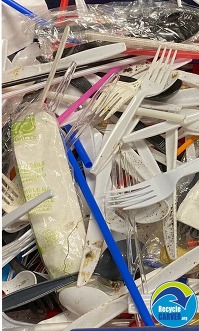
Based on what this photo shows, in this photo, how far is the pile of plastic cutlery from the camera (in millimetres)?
852

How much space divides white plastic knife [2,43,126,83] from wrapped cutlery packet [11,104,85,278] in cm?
7

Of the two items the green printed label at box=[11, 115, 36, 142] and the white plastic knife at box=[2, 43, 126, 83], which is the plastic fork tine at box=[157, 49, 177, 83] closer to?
the white plastic knife at box=[2, 43, 126, 83]

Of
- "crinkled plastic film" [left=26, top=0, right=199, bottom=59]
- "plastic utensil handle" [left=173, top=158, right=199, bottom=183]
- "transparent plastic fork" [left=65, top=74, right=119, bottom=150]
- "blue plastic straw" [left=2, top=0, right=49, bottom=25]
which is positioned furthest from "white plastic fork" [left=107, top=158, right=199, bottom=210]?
"blue plastic straw" [left=2, top=0, right=49, bottom=25]

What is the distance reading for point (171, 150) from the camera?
0.91 m

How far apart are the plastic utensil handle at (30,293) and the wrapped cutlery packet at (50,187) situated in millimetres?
20

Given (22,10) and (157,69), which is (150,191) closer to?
(157,69)

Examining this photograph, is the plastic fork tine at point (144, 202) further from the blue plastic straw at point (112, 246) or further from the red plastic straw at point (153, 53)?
the red plastic straw at point (153, 53)

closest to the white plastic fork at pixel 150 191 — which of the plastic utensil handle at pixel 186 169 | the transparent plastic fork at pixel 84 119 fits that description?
the plastic utensil handle at pixel 186 169

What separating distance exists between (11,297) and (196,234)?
30 centimetres

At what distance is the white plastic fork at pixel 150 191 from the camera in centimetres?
87

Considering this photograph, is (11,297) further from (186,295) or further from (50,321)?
(186,295)

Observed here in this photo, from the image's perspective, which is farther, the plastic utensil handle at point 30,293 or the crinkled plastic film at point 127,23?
the crinkled plastic film at point 127,23

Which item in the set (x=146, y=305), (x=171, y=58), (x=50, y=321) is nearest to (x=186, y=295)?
(x=146, y=305)

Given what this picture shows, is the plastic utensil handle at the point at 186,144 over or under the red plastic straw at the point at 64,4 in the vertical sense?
under
